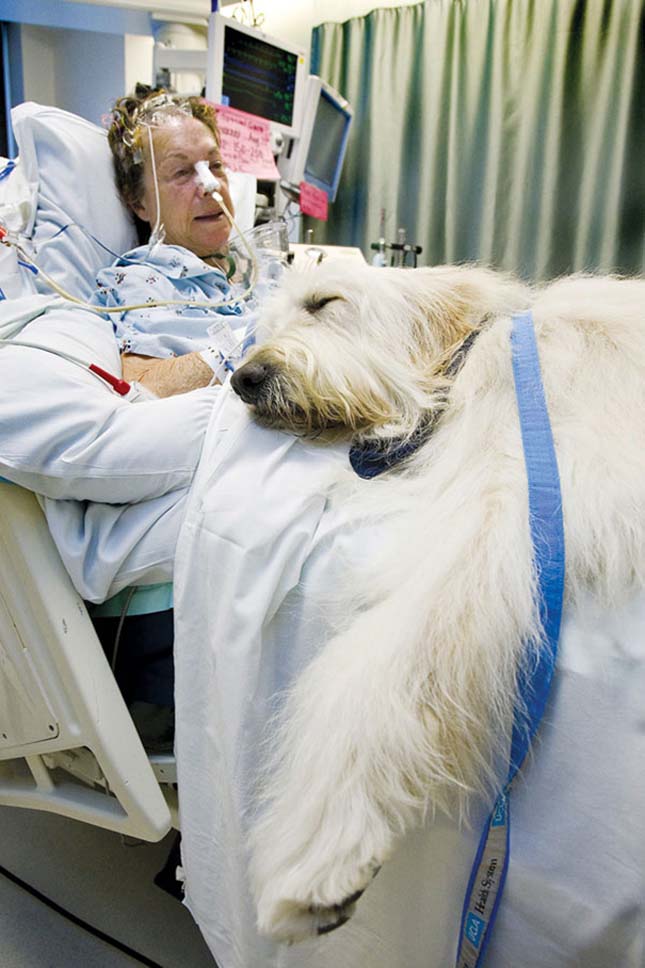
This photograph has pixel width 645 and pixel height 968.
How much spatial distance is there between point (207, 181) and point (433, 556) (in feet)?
4.18

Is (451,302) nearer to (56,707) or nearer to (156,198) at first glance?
(56,707)

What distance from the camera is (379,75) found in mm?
3383

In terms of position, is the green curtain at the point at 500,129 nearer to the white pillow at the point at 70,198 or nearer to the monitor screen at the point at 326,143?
the monitor screen at the point at 326,143

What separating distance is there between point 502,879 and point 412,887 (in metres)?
0.10

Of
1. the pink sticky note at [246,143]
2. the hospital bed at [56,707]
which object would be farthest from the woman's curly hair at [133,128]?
the pink sticky note at [246,143]

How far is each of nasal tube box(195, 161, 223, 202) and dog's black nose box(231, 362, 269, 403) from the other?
0.88m

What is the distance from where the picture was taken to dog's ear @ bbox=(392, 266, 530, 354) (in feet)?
3.29

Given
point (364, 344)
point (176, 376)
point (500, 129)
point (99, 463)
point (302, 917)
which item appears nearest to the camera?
point (302, 917)

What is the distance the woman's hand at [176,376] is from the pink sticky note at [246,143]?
5.09 ft

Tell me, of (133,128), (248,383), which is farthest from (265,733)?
(133,128)

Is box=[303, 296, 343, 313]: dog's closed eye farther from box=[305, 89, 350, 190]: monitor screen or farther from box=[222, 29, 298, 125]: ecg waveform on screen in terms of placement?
box=[305, 89, 350, 190]: monitor screen

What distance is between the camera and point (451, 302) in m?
1.02

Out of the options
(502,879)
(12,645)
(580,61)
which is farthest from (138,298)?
(580,61)

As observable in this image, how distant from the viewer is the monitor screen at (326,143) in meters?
3.02
